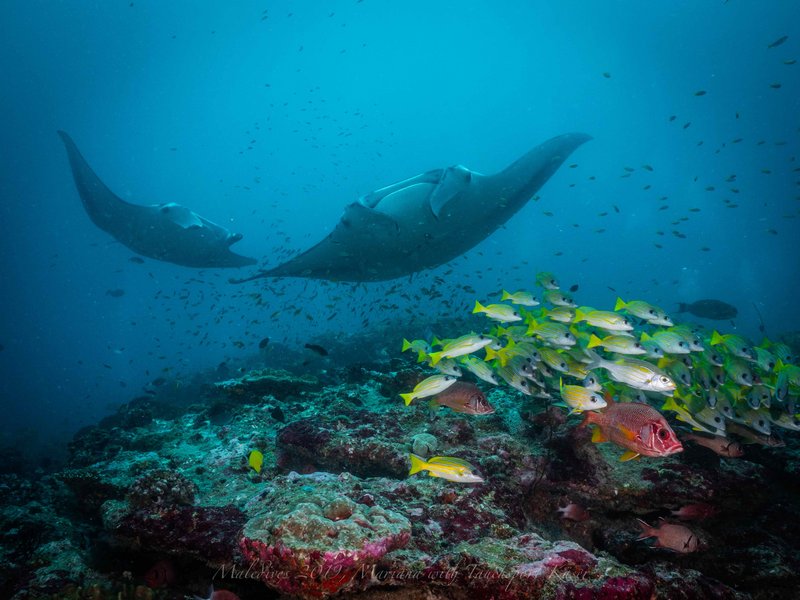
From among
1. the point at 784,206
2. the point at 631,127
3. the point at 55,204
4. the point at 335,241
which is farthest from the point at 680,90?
the point at 55,204

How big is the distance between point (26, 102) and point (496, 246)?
160978mm

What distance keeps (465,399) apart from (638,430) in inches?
66.8

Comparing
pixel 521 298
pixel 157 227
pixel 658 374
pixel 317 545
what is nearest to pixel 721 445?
pixel 658 374

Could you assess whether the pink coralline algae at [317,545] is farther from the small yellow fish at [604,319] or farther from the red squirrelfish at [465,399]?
the small yellow fish at [604,319]

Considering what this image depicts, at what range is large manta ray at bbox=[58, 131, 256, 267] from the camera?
1161 centimetres

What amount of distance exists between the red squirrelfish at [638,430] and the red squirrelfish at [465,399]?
3.89ft

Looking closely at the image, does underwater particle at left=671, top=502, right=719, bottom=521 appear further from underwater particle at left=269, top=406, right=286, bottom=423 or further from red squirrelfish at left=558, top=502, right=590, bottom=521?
underwater particle at left=269, top=406, right=286, bottom=423

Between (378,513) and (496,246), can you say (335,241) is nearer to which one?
(378,513)

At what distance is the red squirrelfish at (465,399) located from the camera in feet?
13.5

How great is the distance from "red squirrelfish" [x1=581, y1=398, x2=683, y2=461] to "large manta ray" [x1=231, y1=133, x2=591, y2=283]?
21.3 ft

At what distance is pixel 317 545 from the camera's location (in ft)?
7.89

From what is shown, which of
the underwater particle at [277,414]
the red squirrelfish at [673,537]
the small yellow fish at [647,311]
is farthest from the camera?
the underwater particle at [277,414]

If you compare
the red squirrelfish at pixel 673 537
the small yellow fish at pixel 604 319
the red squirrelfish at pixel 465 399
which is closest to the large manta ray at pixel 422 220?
the small yellow fish at pixel 604 319

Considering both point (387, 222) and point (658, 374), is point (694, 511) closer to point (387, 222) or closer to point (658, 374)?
point (658, 374)
